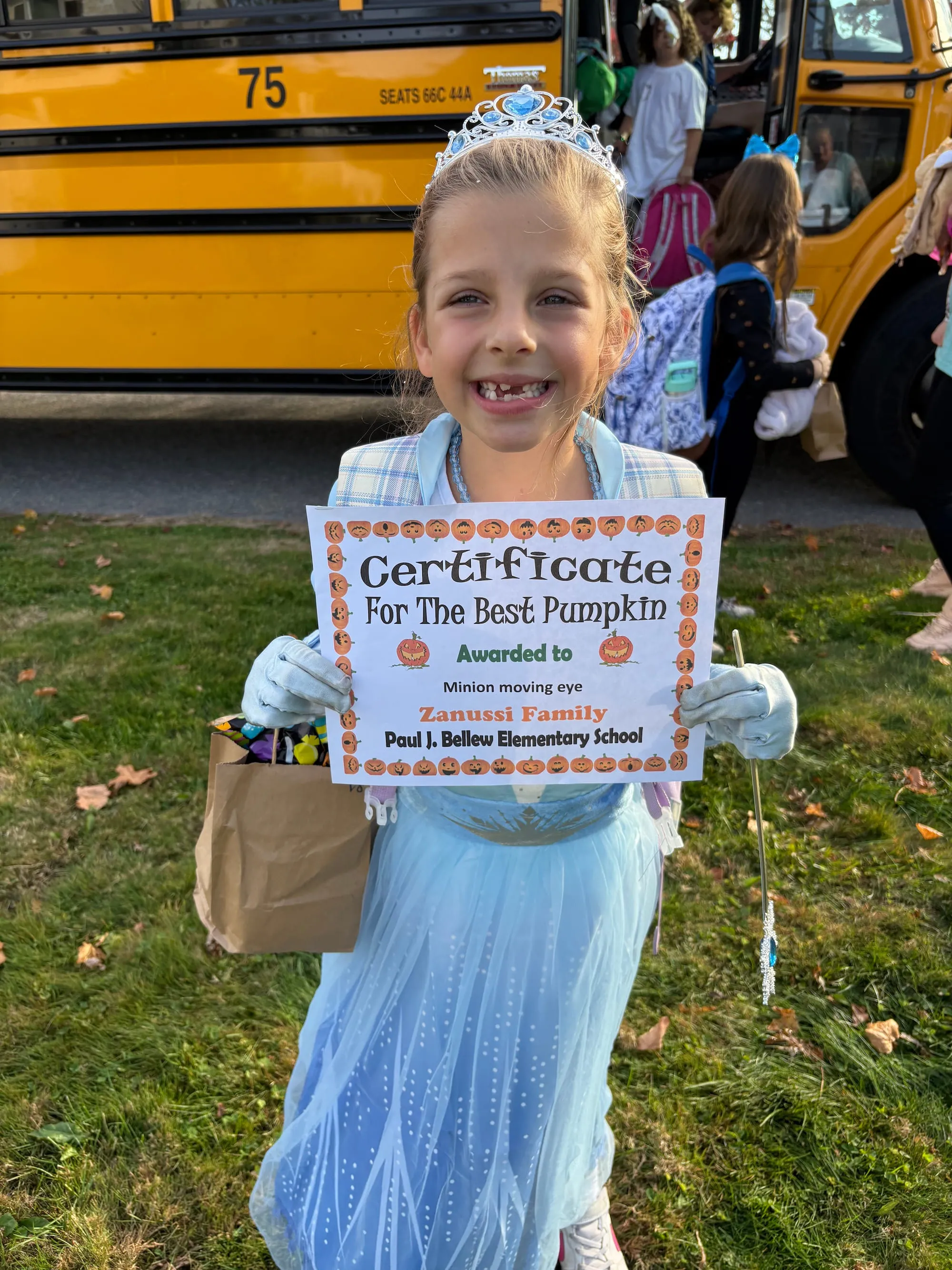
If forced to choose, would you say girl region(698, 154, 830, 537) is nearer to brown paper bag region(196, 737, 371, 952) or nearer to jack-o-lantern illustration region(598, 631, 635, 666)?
jack-o-lantern illustration region(598, 631, 635, 666)

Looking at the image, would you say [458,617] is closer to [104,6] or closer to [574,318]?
[574,318]

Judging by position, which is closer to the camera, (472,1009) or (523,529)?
(523,529)

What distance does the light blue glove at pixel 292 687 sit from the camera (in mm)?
1100

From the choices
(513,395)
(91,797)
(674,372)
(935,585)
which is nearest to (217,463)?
(674,372)

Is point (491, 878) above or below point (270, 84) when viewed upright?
below

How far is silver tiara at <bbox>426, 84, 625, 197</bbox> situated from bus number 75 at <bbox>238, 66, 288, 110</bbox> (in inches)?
147

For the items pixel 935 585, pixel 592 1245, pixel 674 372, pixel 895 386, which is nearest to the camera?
pixel 592 1245

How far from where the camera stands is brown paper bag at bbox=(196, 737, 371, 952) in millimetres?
1211

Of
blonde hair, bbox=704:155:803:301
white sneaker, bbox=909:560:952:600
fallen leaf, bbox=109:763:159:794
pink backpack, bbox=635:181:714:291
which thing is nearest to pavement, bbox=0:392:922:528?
white sneaker, bbox=909:560:952:600

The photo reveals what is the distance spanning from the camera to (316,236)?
15.2ft

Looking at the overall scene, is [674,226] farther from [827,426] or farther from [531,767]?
[531,767]

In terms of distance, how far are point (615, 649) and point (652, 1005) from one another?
4.44ft

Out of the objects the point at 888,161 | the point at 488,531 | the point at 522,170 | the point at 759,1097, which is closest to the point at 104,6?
the point at 888,161

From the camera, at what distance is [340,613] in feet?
3.62
